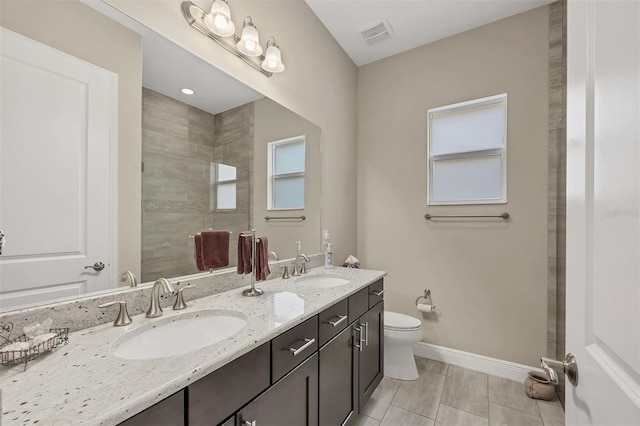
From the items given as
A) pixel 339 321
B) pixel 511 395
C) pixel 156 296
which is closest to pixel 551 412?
pixel 511 395

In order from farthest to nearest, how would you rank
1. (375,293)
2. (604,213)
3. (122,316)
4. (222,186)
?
(375,293), (222,186), (122,316), (604,213)

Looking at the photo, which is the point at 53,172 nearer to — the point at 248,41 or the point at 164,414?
the point at 164,414

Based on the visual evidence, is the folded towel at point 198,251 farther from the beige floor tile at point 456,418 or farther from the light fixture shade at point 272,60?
the beige floor tile at point 456,418

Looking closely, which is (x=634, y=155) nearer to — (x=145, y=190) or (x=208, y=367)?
(x=208, y=367)

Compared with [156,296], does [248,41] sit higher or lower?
higher

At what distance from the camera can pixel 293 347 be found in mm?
1016

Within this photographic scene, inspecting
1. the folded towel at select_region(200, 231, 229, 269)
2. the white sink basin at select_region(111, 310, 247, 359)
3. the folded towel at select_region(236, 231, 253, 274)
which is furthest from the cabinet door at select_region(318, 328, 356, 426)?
the folded towel at select_region(200, 231, 229, 269)

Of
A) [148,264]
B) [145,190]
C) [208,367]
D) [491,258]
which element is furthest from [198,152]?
[491,258]

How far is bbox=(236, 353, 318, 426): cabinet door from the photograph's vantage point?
2.80 feet

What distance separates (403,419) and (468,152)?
2.10m

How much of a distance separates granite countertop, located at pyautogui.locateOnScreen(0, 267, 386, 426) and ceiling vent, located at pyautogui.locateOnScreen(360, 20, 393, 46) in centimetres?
240

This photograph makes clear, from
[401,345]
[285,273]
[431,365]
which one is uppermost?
[285,273]

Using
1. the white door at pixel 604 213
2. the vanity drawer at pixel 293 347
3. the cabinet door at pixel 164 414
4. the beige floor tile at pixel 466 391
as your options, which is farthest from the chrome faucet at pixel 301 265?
the white door at pixel 604 213

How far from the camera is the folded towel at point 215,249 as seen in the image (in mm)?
1308
